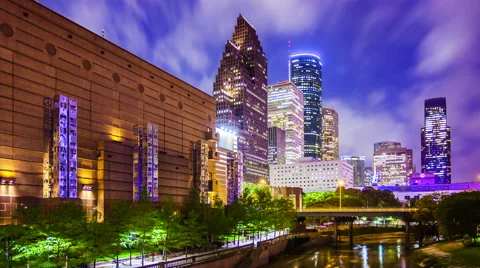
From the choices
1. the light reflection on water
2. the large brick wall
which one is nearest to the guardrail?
the light reflection on water

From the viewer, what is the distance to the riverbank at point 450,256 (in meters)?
68.6

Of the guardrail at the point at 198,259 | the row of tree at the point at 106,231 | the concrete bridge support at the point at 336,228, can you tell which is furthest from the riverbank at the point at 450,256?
the concrete bridge support at the point at 336,228

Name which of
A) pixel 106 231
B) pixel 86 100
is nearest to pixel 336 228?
pixel 86 100

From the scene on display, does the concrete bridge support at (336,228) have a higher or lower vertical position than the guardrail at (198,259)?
lower

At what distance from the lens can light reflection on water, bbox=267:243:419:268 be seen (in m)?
84.4

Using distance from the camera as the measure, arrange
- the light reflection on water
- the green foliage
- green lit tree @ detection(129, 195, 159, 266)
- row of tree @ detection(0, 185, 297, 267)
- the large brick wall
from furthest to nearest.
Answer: the green foliage, the light reflection on water, the large brick wall, green lit tree @ detection(129, 195, 159, 266), row of tree @ detection(0, 185, 297, 267)

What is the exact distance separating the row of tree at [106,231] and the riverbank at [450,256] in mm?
34186

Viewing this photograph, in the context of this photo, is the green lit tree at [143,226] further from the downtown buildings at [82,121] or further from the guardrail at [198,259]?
the downtown buildings at [82,121]

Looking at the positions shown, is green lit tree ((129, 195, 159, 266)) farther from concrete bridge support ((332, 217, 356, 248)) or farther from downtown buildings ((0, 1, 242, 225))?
concrete bridge support ((332, 217, 356, 248))

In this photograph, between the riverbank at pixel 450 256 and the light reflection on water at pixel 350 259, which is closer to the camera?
the riverbank at pixel 450 256

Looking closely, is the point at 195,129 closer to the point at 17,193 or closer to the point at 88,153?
the point at 88,153

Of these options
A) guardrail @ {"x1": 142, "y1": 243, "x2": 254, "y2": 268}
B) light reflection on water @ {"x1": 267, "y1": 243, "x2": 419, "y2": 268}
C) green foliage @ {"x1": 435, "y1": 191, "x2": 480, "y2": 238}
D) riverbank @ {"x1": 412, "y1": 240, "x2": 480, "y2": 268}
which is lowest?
light reflection on water @ {"x1": 267, "y1": 243, "x2": 419, "y2": 268}

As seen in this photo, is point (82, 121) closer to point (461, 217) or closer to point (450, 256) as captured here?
point (450, 256)

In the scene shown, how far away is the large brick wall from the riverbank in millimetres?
51493
